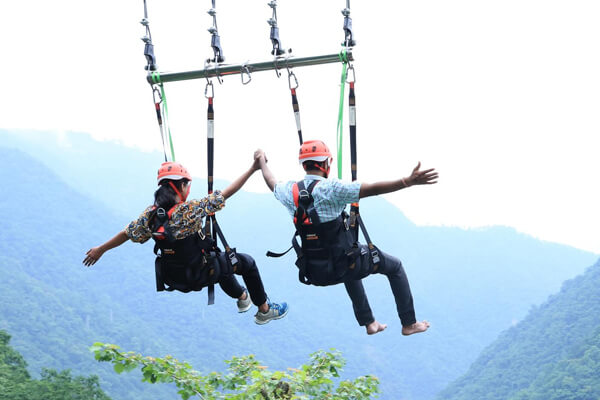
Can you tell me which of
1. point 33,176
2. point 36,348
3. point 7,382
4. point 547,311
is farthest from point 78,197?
point 7,382

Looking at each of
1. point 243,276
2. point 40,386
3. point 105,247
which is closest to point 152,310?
point 40,386

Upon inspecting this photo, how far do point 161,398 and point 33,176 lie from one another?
323 feet

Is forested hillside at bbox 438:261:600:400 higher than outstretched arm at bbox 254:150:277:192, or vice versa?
forested hillside at bbox 438:261:600:400

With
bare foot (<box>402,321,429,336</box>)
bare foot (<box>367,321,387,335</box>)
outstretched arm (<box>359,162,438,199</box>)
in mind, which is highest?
outstretched arm (<box>359,162,438,199</box>)

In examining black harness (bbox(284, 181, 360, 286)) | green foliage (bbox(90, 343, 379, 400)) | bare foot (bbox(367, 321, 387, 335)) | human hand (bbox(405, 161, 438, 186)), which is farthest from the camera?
green foliage (bbox(90, 343, 379, 400))

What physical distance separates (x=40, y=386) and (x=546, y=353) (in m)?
73.2

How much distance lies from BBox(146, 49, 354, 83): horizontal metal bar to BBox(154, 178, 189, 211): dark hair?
1022 mm

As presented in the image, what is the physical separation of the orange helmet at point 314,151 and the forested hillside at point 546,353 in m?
75.9

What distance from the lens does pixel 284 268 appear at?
18600cm

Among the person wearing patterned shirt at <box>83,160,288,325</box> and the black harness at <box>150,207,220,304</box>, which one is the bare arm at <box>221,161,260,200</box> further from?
the black harness at <box>150,207,220,304</box>

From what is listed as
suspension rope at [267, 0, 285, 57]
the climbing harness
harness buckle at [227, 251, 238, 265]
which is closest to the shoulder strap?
harness buckle at [227, 251, 238, 265]

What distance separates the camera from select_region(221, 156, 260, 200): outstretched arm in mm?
6016

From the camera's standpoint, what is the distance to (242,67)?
6.50 meters

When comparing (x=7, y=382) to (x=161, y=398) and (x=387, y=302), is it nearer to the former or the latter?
(x=161, y=398)
